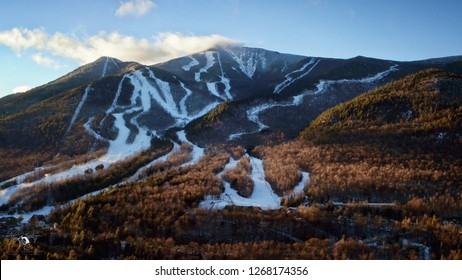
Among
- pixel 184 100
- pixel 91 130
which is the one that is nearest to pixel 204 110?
pixel 184 100

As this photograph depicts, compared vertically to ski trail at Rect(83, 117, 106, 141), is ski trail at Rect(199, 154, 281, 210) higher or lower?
lower

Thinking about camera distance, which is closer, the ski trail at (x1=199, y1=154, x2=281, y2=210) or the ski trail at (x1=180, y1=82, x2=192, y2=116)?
the ski trail at (x1=199, y1=154, x2=281, y2=210)

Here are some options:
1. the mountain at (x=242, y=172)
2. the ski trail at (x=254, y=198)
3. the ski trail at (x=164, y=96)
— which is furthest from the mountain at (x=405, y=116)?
the ski trail at (x=164, y=96)

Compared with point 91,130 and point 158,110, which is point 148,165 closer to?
point 91,130

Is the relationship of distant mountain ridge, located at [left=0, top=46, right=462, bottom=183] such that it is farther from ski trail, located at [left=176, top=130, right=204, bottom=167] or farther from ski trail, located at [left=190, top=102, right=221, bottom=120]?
ski trail, located at [left=176, top=130, right=204, bottom=167]

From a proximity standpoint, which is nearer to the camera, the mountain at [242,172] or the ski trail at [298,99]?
the mountain at [242,172]

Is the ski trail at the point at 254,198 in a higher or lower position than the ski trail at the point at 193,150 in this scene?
lower

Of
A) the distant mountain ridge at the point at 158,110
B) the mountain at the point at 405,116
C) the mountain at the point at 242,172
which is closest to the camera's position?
the mountain at the point at 242,172

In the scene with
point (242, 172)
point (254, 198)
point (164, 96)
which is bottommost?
point (254, 198)

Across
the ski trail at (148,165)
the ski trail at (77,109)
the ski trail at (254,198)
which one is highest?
the ski trail at (77,109)

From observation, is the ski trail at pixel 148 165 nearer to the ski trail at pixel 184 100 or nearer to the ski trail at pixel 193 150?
the ski trail at pixel 193 150

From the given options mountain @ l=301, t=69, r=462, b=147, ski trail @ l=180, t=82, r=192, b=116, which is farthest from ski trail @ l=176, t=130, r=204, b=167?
ski trail @ l=180, t=82, r=192, b=116

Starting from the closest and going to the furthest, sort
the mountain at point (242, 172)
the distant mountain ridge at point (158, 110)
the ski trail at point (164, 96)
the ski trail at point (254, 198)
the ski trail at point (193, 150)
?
the mountain at point (242, 172) → the ski trail at point (254, 198) → the ski trail at point (193, 150) → the distant mountain ridge at point (158, 110) → the ski trail at point (164, 96)

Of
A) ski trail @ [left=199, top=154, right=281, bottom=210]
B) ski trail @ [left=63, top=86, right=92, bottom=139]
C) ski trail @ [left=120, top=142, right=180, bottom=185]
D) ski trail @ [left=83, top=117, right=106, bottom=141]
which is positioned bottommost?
ski trail @ [left=199, top=154, right=281, bottom=210]
